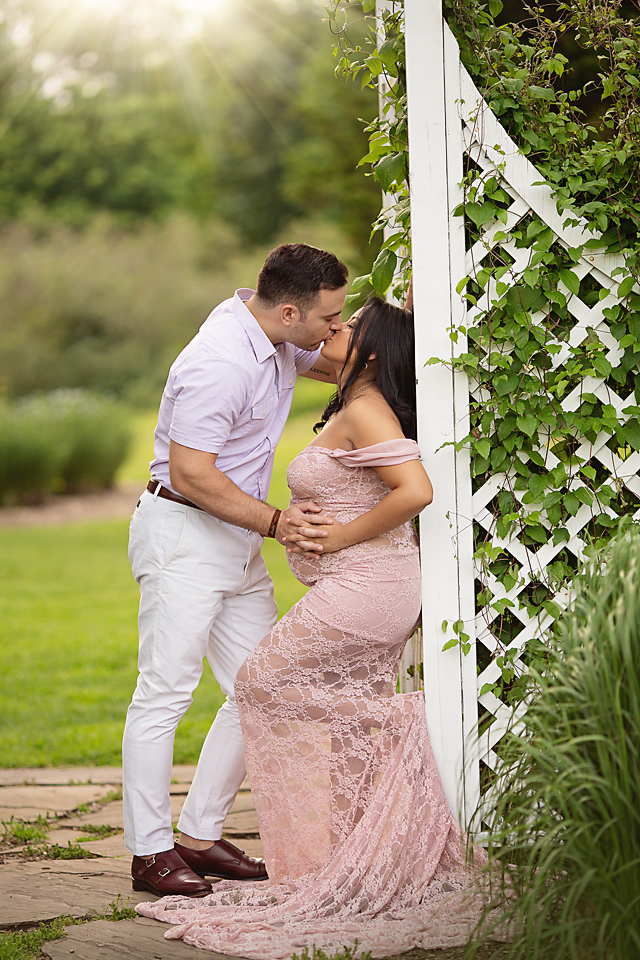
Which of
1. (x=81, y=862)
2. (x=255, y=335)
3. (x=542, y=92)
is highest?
(x=542, y=92)

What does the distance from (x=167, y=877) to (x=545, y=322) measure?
202cm

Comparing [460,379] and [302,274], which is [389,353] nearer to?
[460,379]

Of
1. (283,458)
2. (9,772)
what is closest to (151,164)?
(283,458)

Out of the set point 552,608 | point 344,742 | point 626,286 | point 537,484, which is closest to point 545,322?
point 626,286

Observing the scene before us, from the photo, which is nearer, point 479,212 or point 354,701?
point 479,212

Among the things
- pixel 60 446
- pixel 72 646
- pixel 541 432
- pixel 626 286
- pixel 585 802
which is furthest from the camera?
pixel 60 446

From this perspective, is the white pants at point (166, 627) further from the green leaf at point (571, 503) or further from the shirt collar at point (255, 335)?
the green leaf at point (571, 503)

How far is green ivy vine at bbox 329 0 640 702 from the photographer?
255cm

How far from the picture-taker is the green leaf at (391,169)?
9.02 ft

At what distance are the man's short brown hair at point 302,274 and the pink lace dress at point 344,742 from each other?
1.61ft

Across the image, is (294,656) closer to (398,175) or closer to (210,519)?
(210,519)

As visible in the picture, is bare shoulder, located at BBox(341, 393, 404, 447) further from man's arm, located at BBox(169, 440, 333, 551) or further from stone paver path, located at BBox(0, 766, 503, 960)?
stone paver path, located at BBox(0, 766, 503, 960)

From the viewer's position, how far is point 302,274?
9.11 ft

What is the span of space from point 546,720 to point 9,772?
3.25m
